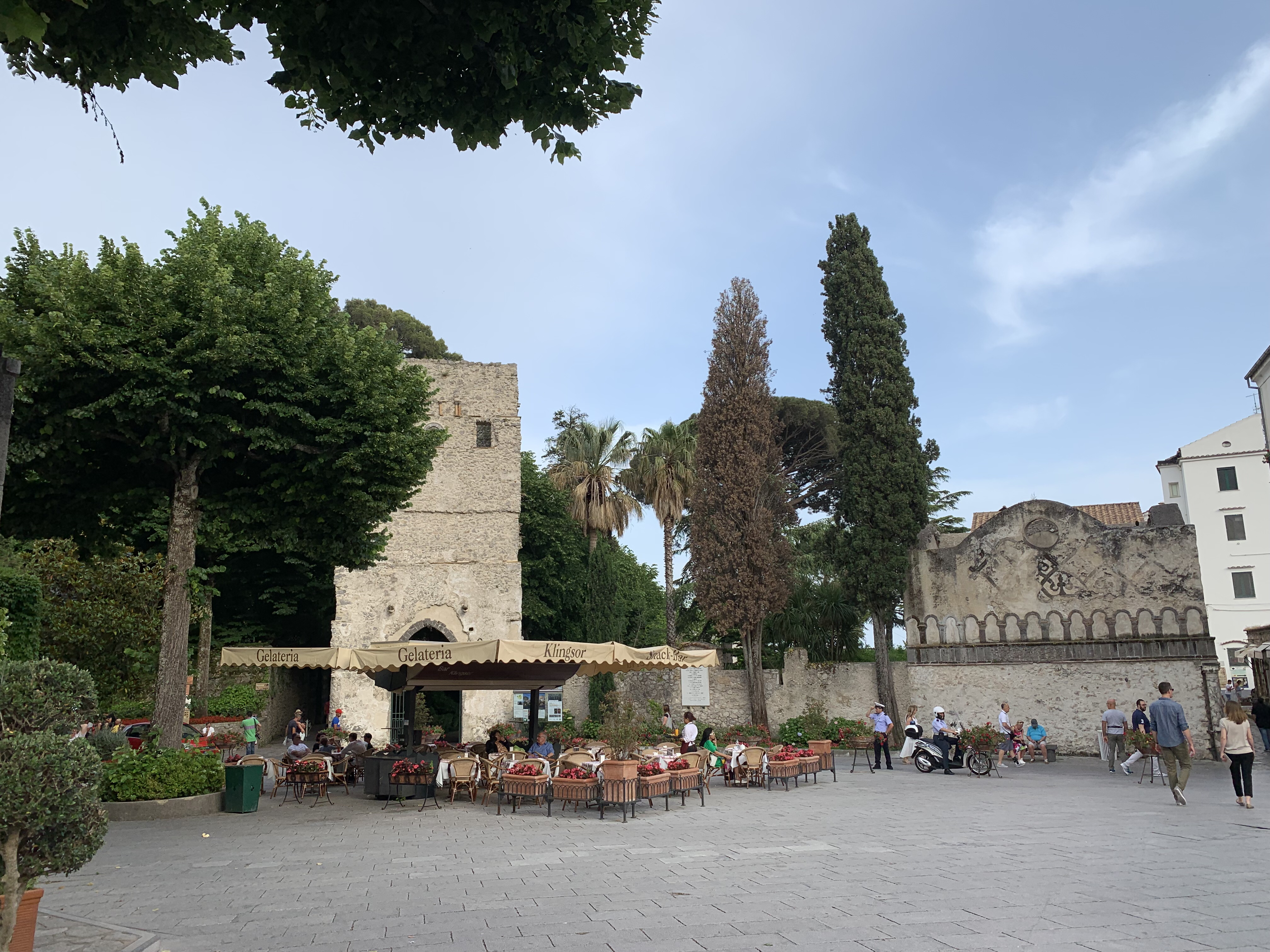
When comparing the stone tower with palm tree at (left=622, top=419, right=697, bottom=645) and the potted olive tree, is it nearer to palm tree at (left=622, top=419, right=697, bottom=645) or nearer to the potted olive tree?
palm tree at (left=622, top=419, right=697, bottom=645)

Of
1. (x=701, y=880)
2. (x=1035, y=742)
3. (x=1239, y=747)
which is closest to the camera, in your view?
(x=701, y=880)

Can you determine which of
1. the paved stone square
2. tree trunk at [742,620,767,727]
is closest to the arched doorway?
tree trunk at [742,620,767,727]

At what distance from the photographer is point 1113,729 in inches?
682

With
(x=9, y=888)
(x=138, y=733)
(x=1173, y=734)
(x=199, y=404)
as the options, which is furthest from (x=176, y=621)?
(x=1173, y=734)

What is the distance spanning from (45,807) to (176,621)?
895cm

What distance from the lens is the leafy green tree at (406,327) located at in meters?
48.5

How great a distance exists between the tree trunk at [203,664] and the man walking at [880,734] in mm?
16727

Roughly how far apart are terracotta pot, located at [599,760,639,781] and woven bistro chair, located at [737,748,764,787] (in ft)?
14.0

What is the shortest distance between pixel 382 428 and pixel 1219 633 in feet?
141

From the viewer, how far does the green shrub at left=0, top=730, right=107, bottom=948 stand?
185 inches

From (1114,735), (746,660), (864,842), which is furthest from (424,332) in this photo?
(864,842)

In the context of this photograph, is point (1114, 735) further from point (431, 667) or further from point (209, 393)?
point (209, 393)

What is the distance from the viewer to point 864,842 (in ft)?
30.8

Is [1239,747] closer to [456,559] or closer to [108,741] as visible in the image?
[108,741]
